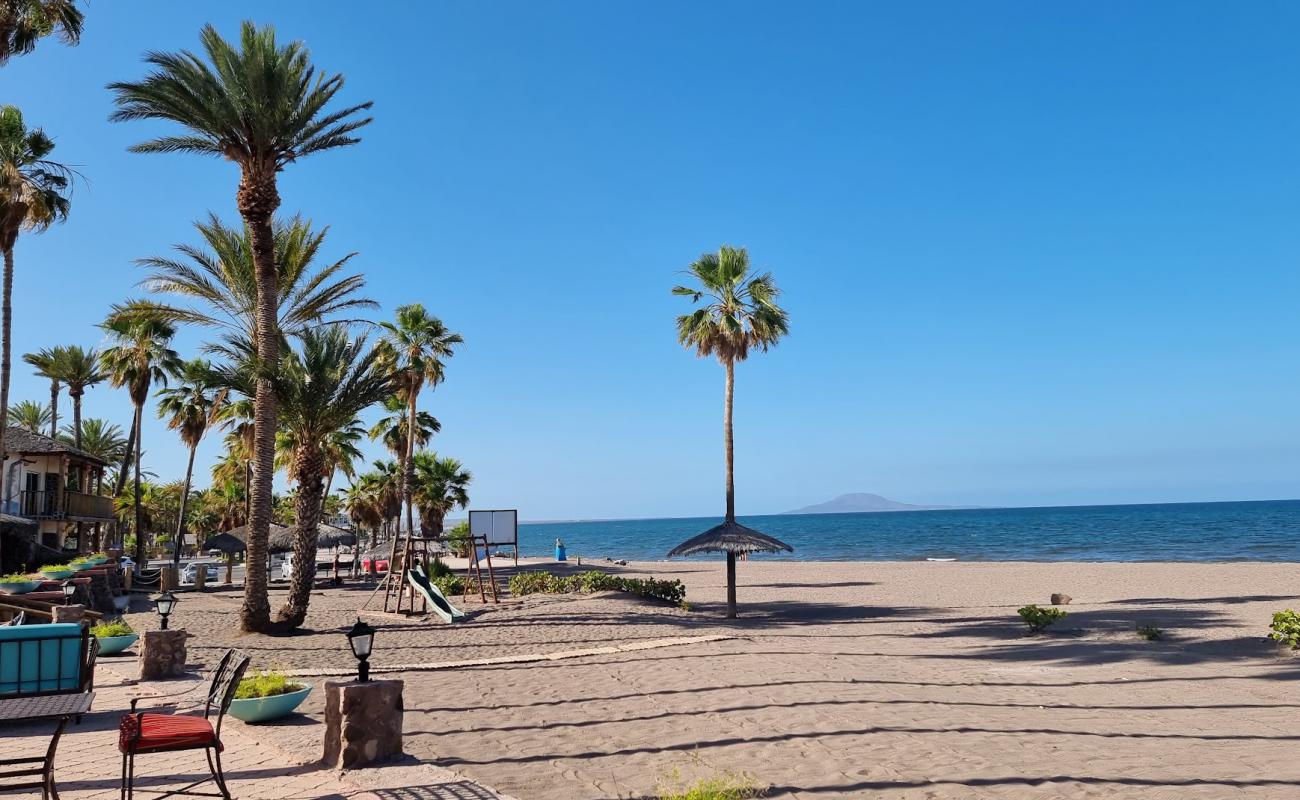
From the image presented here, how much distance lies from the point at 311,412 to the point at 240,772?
12.2 meters

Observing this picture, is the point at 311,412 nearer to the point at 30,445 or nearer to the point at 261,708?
the point at 261,708

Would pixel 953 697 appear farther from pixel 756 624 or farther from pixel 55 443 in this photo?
pixel 55 443

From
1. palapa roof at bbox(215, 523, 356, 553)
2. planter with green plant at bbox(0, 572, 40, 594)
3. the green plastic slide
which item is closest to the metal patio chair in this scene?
planter with green plant at bbox(0, 572, 40, 594)

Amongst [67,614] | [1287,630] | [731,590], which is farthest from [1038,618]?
[67,614]

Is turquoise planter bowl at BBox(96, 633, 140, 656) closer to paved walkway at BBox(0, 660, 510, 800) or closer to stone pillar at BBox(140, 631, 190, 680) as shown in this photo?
stone pillar at BBox(140, 631, 190, 680)

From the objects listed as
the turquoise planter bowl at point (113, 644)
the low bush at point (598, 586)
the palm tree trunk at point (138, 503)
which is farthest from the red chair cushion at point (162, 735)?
the palm tree trunk at point (138, 503)

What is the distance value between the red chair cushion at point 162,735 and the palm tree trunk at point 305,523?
12708mm

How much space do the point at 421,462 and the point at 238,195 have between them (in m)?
33.8

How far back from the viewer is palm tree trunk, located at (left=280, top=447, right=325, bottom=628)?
17.9 meters

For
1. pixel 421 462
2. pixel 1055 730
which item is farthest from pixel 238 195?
pixel 421 462

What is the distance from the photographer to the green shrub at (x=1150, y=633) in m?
16.0

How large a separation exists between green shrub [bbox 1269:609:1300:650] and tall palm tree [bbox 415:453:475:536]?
41.1 m

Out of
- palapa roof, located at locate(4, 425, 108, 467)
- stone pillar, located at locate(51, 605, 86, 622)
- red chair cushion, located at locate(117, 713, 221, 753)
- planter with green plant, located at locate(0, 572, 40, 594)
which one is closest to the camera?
red chair cushion, located at locate(117, 713, 221, 753)

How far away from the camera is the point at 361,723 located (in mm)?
6520
